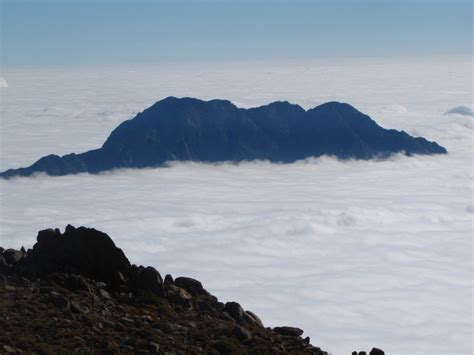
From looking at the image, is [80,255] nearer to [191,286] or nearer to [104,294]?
[104,294]

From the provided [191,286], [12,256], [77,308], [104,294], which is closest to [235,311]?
[191,286]

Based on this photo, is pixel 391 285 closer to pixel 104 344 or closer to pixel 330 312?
pixel 330 312

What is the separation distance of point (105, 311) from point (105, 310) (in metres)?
0.29

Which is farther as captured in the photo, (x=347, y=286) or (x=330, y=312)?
(x=347, y=286)

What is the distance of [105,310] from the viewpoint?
32.6 metres

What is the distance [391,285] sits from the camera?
497ft

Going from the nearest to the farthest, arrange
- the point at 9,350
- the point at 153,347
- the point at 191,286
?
the point at 9,350 → the point at 153,347 → the point at 191,286

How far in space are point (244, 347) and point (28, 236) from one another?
491 feet

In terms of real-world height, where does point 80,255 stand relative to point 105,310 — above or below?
above

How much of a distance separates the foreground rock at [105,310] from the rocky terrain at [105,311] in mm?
44

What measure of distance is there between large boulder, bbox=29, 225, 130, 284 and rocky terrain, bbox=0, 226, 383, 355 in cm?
6

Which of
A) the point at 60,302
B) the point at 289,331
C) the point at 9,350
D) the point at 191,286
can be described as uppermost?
the point at 60,302

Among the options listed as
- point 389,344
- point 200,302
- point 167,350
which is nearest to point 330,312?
point 389,344

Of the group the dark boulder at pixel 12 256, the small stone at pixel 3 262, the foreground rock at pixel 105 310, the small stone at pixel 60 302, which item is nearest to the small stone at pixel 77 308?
the foreground rock at pixel 105 310
